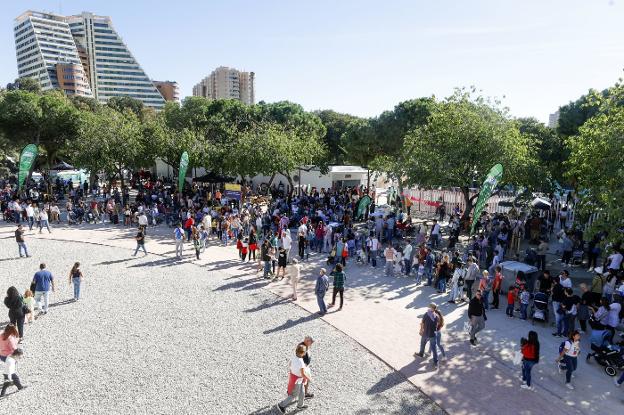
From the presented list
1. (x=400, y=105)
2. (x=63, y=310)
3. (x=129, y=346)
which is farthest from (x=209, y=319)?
(x=400, y=105)

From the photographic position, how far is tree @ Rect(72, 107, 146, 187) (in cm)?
2717

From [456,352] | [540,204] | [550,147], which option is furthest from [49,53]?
[456,352]

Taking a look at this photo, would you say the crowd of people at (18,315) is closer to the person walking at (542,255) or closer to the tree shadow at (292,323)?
the tree shadow at (292,323)

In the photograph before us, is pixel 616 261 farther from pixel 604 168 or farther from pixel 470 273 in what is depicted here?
pixel 470 273

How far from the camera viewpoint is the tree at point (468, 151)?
1908 cm

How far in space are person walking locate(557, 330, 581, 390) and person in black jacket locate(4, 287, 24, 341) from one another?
1161cm

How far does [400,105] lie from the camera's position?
32.1 metres

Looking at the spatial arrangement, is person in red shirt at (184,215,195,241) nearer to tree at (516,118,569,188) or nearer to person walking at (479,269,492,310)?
person walking at (479,269,492,310)

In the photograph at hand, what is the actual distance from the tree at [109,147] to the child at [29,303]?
1867cm

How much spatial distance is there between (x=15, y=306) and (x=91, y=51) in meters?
191

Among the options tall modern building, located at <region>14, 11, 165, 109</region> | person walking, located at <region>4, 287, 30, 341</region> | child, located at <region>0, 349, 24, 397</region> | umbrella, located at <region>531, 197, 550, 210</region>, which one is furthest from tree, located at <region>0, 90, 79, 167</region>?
tall modern building, located at <region>14, 11, 165, 109</region>

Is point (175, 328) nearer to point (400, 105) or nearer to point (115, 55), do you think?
point (400, 105)

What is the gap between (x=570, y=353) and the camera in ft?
26.3

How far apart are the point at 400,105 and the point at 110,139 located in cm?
2109
